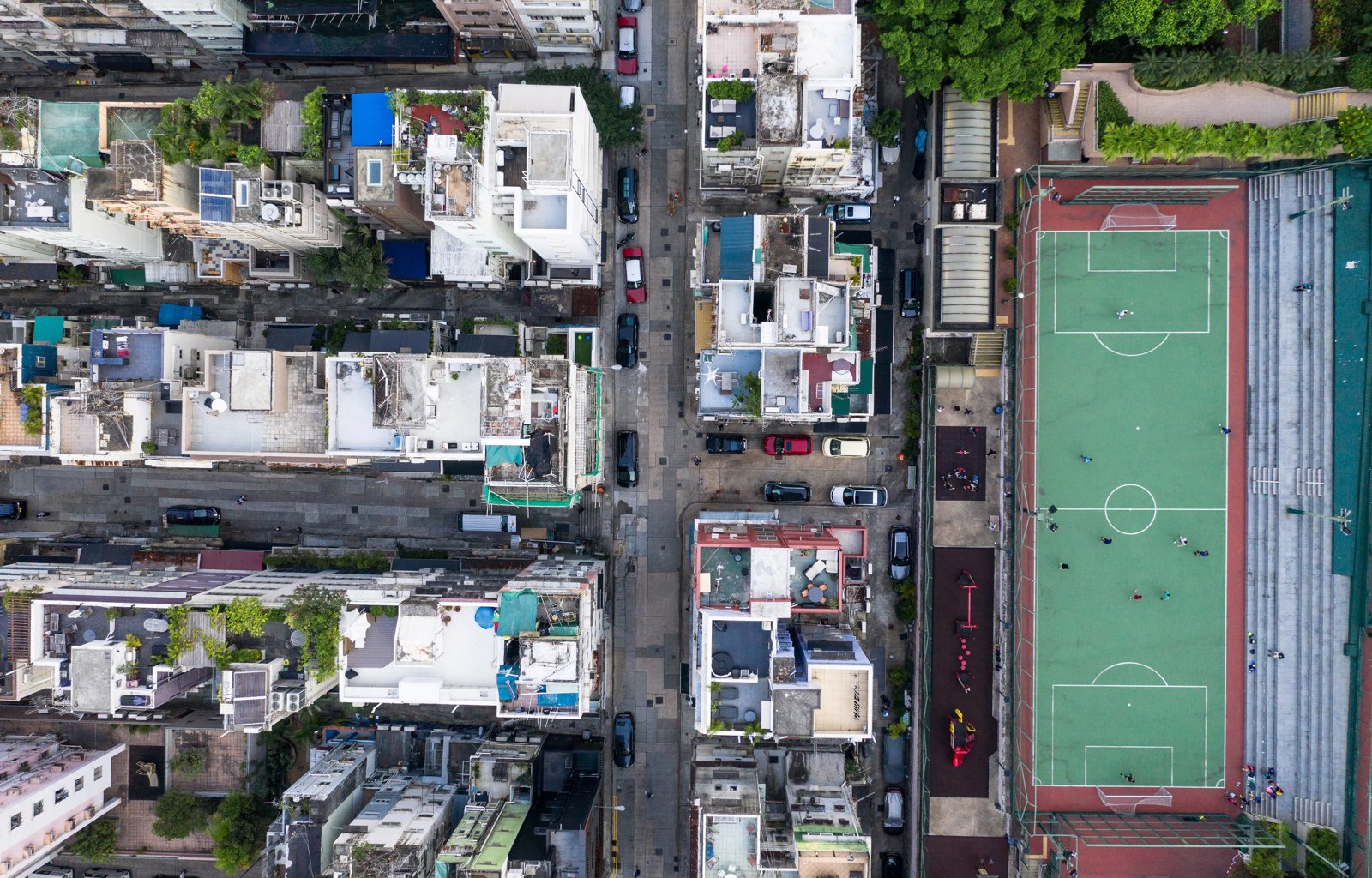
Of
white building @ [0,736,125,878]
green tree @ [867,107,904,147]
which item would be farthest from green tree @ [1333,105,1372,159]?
white building @ [0,736,125,878]

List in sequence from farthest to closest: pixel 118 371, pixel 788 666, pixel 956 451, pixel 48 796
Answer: pixel 956 451 → pixel 48 796 → pixel 118 371 → pixel 788 666

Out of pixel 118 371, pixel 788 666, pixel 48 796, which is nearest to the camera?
pixel 788 666

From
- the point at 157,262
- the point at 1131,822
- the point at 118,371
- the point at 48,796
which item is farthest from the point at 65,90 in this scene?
the point at 1131,822

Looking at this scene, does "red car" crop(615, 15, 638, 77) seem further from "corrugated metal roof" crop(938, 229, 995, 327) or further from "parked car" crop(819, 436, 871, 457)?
"parked car" crop(819, 436, 871, 457)

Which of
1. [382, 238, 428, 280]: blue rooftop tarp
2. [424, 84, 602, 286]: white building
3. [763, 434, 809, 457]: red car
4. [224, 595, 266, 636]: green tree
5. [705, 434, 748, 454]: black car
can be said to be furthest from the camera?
[705, 434, 748, 454]: black car

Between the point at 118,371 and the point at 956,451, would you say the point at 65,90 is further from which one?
the point at 956,451

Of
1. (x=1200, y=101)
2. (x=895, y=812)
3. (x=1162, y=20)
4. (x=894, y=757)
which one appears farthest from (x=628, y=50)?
(x=895, y=812)
